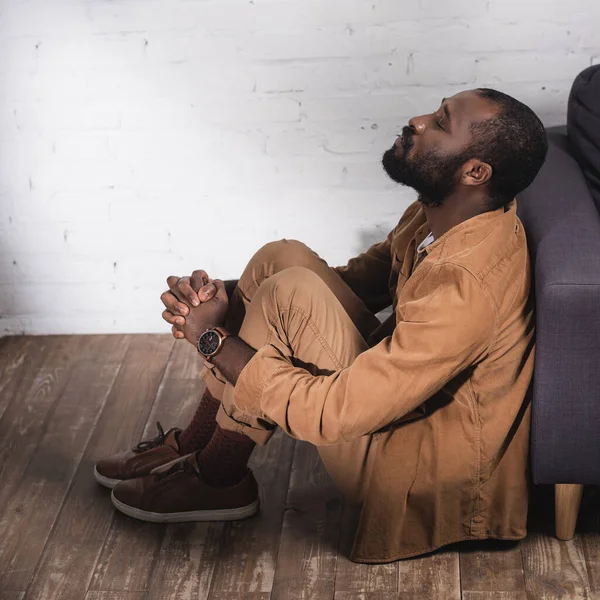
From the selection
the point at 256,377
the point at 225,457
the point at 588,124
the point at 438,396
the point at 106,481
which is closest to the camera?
the point at 256,377

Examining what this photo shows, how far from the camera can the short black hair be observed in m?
1.83

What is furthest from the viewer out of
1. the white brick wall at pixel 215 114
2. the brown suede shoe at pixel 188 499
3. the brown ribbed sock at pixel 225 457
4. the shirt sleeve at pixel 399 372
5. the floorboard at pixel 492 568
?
the white brick wall at pixel 215 114

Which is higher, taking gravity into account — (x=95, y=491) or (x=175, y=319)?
(x=175, y=319)

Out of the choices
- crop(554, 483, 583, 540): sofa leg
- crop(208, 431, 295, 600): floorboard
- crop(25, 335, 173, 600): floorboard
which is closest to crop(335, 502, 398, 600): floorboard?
crop(208, 431, 295, 600): floorboard

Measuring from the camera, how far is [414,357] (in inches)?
69.6

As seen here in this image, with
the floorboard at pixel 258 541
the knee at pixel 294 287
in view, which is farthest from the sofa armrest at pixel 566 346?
the floorboard at pixel 258 541

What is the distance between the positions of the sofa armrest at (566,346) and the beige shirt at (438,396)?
53 mm

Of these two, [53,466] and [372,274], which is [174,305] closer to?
[372,274]

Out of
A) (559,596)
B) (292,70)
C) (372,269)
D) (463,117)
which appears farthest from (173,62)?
(559,596)

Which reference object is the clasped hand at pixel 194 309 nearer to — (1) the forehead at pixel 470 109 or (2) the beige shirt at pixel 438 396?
(2) the beige shirt at pixel 438 396

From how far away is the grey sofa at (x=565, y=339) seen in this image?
1.82 metres

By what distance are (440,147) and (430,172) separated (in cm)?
5

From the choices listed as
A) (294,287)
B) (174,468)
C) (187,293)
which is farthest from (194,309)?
(174,468)

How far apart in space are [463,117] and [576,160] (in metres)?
0.60
